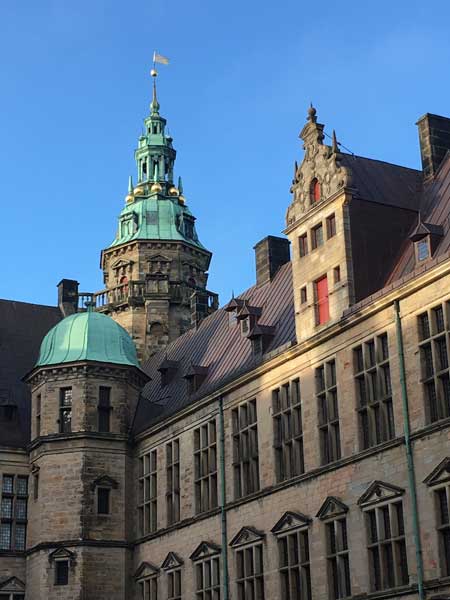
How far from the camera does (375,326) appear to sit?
2902 cm

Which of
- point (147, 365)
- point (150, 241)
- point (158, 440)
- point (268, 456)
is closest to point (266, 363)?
point (268, 456)

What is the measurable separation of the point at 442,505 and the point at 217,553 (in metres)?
10.5

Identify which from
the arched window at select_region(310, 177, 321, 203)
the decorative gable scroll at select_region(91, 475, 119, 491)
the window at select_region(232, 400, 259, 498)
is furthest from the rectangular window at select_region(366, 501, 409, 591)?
the decorative gable scroll at select_region(91, 475, 119, 491)

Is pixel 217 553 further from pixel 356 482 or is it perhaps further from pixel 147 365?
pixel 147 365

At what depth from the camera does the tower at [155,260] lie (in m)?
51.7

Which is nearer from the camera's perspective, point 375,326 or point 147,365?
point 375,326

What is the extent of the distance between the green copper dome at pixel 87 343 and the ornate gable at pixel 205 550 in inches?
344

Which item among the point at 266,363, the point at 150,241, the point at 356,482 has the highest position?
the point at 150,241

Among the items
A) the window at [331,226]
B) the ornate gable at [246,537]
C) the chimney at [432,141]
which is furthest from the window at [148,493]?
the chimney at [432,141]

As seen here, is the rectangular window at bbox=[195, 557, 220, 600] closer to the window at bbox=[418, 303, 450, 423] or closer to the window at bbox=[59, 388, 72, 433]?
the window at bbox=[59, 388, 72, 433]

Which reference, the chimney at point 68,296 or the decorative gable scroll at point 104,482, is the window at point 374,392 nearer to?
the decorative gable scroll at point 104,482

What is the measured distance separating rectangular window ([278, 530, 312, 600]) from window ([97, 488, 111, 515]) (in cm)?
1005

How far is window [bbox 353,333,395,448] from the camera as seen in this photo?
92.5ft

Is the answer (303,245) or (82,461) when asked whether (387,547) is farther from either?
(82,461)
